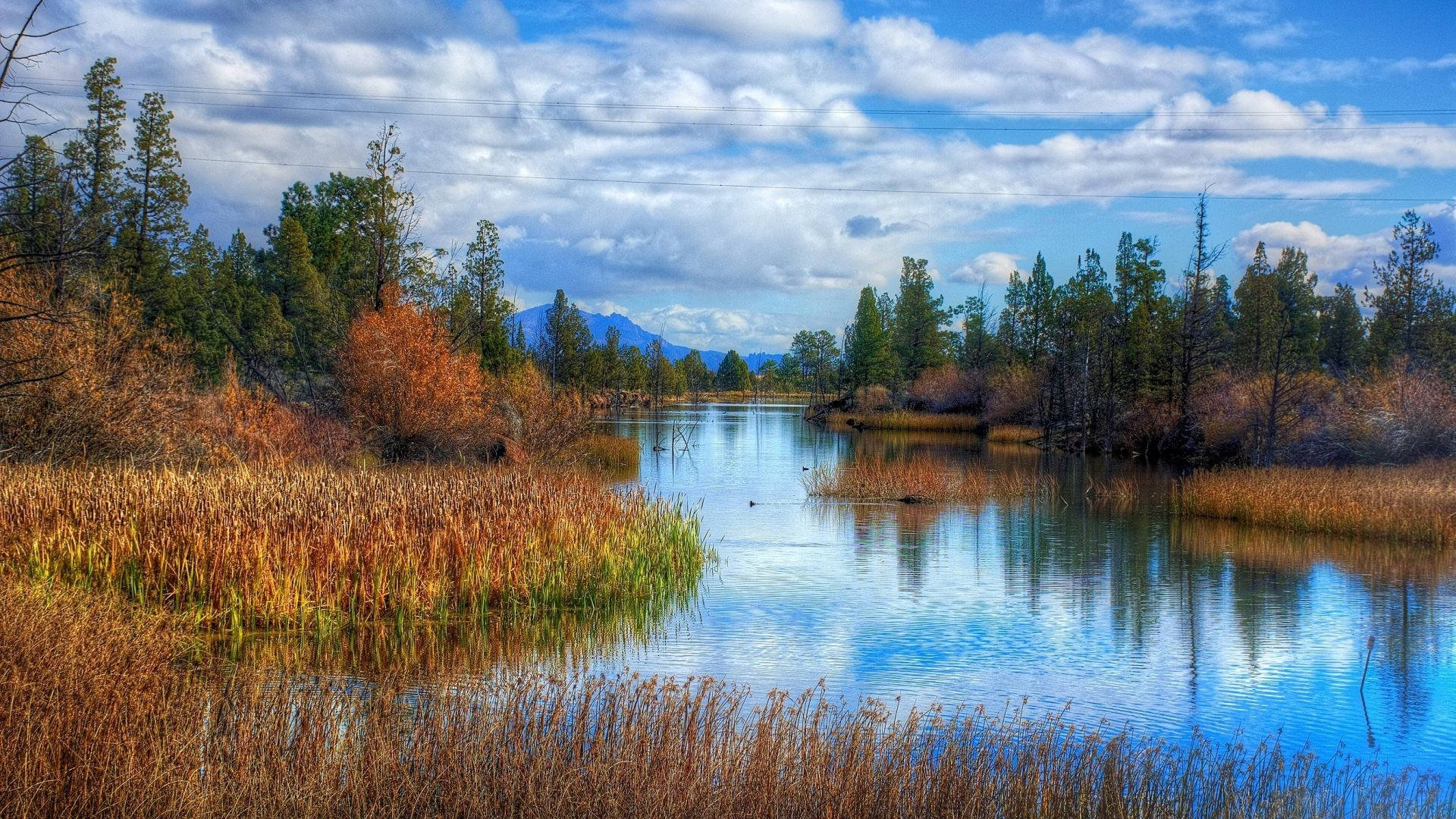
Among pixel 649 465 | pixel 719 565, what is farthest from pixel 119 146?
pixel 719 565

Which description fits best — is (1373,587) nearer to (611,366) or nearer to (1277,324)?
(1277,324)

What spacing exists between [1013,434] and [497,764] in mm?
56482

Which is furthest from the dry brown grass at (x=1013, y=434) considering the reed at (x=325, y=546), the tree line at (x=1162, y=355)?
the reed at (x=325, y=546)

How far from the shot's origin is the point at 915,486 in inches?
1176

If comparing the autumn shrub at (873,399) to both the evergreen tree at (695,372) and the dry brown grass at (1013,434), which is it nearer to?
the dry brown grass at (1013,434)

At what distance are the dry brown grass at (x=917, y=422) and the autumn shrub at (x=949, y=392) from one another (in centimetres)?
99

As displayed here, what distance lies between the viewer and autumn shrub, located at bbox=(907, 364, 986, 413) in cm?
7556

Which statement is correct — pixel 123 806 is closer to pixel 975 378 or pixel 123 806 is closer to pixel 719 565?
pixel 719 565

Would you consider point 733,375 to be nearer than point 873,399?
No

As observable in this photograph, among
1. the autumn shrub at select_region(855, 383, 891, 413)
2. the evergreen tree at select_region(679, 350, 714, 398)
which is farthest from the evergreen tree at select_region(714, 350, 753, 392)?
the autumn shrub at select_region(855, 383, 891, 413)

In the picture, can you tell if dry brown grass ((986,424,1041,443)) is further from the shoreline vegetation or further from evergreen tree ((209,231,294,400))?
the shoreline vegetation

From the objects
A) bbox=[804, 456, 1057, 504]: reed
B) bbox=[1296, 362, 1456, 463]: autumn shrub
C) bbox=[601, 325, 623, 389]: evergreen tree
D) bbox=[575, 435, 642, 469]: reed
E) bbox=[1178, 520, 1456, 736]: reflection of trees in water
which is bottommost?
bbox=[1178, 520, 1456, 736]: reflection of trees in water

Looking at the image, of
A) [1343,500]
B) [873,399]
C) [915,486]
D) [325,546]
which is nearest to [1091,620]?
[325,546]

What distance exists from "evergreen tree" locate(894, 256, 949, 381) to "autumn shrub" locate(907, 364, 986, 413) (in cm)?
879
